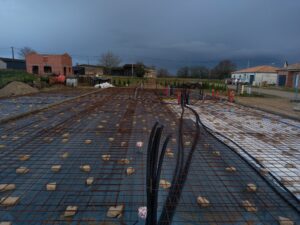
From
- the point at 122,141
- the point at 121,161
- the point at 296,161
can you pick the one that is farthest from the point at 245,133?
the point at 121,161

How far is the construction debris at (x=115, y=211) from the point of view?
1.78 metres

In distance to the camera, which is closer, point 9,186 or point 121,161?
point 9,186

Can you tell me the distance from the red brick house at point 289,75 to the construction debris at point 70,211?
30485mm

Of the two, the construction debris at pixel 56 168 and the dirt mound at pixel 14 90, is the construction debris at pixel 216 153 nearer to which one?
the construction debris at pixel 56 168

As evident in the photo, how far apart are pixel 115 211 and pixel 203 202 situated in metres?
0.83

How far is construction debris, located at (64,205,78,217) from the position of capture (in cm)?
176

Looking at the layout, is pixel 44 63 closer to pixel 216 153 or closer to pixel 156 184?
pixel 216 153

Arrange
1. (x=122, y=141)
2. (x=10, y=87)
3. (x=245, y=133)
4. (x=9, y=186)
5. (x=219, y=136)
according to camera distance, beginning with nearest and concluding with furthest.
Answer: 1. (x=9, y=186)
2. (x=122, y=141)
3. (x=219, y=136)
4. (x=245, y=133)
5. (x=10, y=87)

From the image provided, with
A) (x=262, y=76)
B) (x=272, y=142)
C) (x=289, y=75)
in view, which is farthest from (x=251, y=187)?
(x=262, y=76)

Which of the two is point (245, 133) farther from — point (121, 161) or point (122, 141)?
point (121, 161)

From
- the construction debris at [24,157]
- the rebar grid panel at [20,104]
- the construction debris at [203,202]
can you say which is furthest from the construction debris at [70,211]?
the rebar grid panel at [20,104]

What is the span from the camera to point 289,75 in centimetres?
2795

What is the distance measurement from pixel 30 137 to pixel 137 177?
2.48 metres

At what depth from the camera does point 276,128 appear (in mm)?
5098
